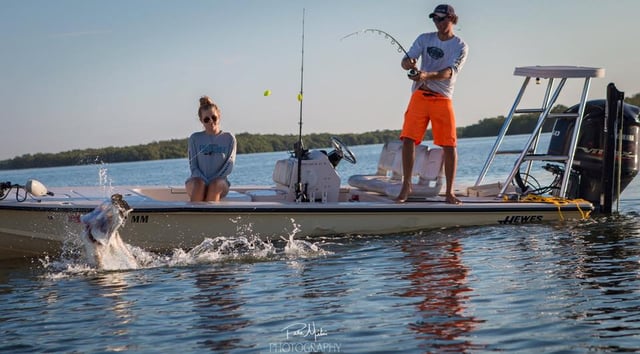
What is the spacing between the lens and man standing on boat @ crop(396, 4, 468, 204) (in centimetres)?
1008

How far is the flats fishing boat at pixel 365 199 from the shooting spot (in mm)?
9266

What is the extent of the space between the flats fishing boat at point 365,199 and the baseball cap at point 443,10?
1587mm

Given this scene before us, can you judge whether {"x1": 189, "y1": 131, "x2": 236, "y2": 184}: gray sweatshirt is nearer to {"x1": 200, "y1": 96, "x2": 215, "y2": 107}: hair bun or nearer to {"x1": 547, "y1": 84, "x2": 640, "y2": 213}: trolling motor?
{"x1": 200, "y1": 96, "x2": 215, "y2": 107}: hair bun

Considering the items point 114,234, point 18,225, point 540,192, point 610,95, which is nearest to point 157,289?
point 114,234

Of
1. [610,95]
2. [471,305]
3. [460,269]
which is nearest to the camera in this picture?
[471,305]

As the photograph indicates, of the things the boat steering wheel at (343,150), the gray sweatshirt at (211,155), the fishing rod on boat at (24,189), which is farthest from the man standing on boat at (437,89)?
the fishing rod on boat at (24,189)

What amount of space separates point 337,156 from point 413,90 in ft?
4.15

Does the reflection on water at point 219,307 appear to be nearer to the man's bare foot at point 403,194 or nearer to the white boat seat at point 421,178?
the man's bare foot at point 403,194

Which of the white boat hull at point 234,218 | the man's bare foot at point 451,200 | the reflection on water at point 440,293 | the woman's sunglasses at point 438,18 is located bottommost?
the reflection on water at point 440,293

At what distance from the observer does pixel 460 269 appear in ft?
26.8

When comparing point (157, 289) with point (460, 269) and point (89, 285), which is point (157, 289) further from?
point (460, 269)

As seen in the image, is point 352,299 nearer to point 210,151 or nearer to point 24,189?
point 210,151

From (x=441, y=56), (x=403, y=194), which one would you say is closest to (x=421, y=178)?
(x=403, y=194)

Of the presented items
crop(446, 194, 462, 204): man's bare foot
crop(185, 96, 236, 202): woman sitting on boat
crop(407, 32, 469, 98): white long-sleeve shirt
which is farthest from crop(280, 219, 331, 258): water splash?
crop(407, 32, 469, 98): white long-sleeve shirt
